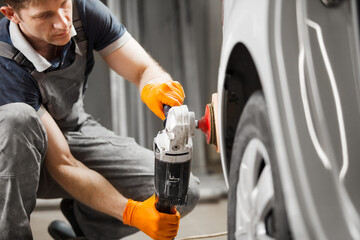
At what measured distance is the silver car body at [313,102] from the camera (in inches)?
32.8

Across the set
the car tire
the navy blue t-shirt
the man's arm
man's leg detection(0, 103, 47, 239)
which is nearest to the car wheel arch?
the car tire

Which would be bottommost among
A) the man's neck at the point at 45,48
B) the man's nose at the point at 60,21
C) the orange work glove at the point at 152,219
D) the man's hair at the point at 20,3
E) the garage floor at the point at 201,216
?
the garage floor at the point at 201,216

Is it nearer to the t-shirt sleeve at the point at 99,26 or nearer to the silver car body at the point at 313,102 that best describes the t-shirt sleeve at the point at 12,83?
the t-shirt sleeve at the point at 99,26

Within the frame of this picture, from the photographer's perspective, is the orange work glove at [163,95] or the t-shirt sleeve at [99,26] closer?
the orange work glove at [163,95]

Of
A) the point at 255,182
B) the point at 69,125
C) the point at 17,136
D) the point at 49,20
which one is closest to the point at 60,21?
the point at 49,20

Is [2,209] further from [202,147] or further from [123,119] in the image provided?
[202,147]

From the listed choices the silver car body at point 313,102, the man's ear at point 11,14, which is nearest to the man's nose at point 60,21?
the man's ear at point 11,14

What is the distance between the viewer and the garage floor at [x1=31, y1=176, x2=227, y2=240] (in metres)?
2.33

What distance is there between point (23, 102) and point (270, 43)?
115 centimetres

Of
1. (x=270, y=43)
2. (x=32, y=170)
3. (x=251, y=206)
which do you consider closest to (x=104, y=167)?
(x=32, y=170)

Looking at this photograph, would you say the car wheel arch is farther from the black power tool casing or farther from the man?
the man

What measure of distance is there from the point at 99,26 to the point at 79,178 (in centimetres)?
66

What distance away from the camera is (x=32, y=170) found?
1660 millimetres

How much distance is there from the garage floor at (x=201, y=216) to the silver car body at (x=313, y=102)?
48.7 inches
